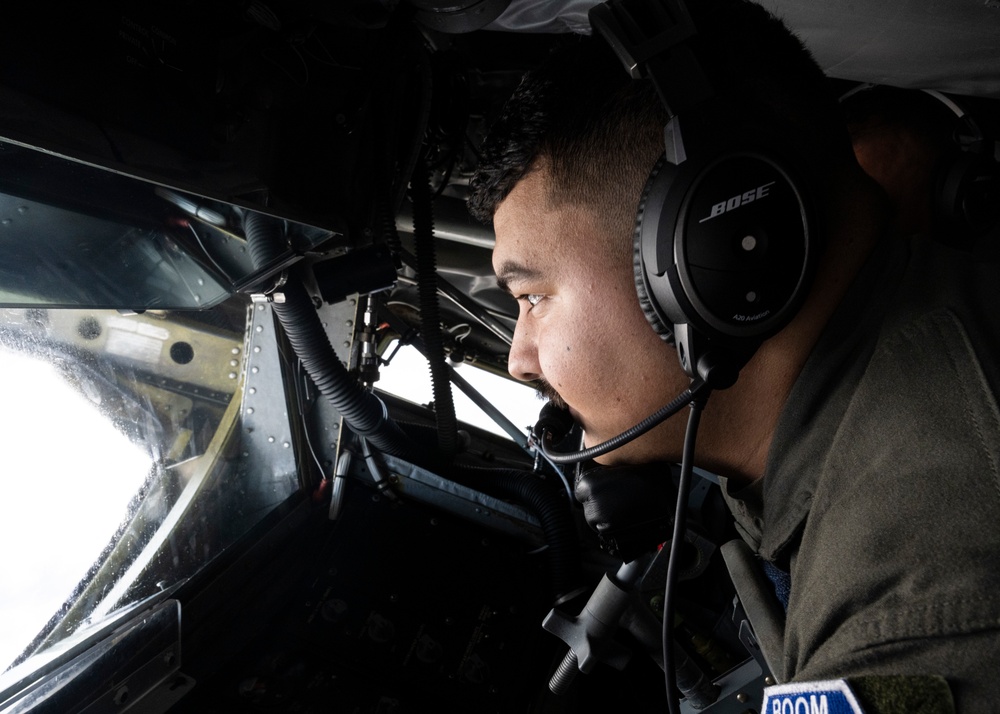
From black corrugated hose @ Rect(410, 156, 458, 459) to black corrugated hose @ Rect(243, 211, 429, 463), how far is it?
0.16 meters

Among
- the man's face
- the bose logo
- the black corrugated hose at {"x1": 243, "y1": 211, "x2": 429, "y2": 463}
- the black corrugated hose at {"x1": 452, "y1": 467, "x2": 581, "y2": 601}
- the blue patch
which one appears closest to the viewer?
the blue patch

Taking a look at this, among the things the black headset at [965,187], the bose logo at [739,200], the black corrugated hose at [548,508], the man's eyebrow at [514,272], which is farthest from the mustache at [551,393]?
the black corrugated hose at [548,508]

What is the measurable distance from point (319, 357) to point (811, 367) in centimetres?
Result: 101

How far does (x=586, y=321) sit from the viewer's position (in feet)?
2.86

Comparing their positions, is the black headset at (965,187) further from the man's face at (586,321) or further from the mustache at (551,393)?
the mustache at (551,393)

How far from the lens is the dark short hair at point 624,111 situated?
2.47 feet

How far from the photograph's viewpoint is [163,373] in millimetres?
1370

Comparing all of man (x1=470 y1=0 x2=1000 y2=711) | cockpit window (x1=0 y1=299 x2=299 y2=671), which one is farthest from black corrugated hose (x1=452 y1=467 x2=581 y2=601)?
man (x1=470 y1=0 x2=1000 y2=711)

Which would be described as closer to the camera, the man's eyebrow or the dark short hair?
the dark short hair

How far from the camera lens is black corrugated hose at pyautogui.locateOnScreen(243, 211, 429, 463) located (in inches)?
43.5

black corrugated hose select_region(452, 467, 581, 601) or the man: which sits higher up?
the man

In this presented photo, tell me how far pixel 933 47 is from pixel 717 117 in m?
0.80

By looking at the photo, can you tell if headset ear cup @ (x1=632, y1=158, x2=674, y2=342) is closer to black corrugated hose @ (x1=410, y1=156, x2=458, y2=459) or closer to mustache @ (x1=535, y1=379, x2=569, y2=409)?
mustache @ (x1=535, y1=379, x2=569, y2=409)

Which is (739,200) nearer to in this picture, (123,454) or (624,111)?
(624,111)
